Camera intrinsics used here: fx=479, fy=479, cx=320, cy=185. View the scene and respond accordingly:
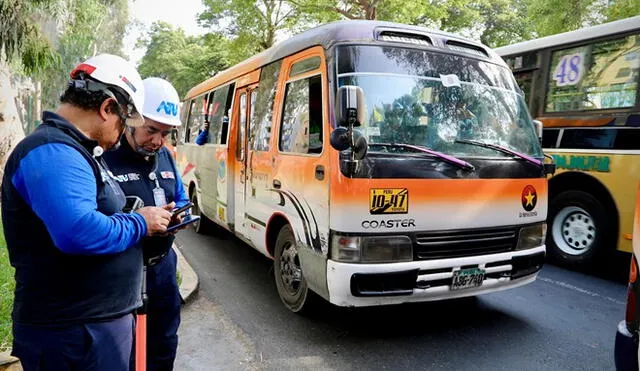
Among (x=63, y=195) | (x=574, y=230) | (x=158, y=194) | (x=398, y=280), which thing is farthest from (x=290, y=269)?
(x=574, y=230)

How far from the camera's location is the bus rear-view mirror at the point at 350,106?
320 centimetres

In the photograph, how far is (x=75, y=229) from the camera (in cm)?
154

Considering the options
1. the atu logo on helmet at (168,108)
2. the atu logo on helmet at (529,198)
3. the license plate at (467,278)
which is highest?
the atu logo on helmet at (168,108)

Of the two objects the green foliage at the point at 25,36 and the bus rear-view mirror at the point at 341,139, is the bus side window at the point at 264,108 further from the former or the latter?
the green foliage at the point at 25,36

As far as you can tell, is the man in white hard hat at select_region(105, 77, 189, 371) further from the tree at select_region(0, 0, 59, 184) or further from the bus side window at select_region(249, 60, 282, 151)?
the tree at select_region(0, 0, 59, 184)

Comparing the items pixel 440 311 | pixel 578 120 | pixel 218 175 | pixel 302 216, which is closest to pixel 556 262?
pixel 578 120

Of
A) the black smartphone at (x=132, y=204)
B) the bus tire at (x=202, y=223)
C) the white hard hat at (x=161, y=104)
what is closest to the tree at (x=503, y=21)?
the bus tire at (x=202, y=223)

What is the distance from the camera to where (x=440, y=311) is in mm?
4438

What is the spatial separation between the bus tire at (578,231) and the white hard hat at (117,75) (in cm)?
569

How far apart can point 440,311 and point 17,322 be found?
3563 mm

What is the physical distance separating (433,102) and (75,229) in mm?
2930

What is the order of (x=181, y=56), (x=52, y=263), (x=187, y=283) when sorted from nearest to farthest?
(x=52, y=263)
(x=187, y=283)
(x=181, y=56)

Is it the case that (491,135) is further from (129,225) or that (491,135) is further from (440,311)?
(129,225)

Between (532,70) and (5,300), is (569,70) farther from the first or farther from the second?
(5,300)
